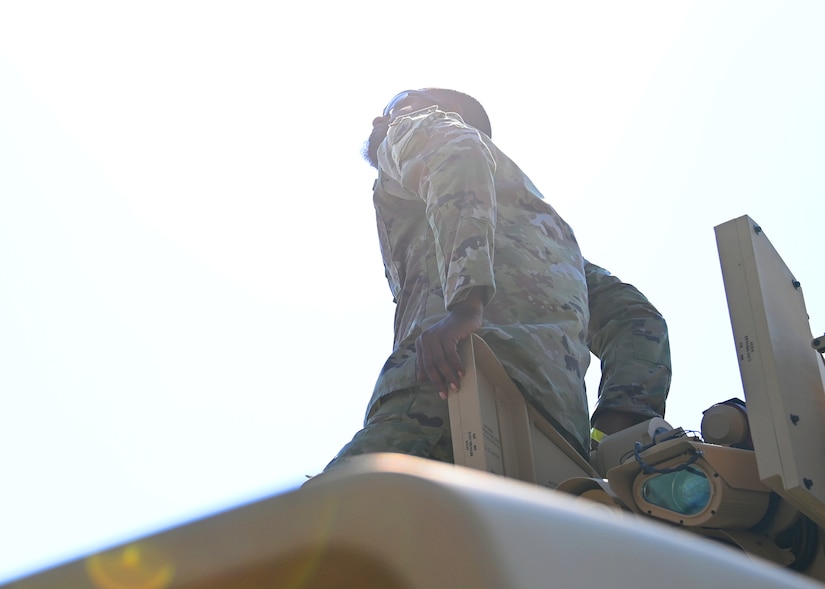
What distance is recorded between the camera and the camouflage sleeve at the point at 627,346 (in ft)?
10.4

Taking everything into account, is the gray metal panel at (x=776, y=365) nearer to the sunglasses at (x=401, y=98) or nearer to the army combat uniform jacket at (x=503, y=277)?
the army combat uniform jacket at (x=503, y=277)

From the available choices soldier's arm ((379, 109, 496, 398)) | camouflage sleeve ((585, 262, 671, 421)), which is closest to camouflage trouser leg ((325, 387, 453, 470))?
soldier's arm ((379, 109, 496, 398))

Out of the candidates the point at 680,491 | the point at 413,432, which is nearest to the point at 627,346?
the point at 413,432

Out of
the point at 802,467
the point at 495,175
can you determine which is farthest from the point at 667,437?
the point at 495,175

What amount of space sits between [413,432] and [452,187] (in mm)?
712

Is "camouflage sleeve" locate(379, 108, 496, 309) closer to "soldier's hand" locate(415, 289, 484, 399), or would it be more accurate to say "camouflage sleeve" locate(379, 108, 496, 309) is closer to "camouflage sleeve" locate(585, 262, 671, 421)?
"soldier's hand" locate(415, 289, 484, 399)

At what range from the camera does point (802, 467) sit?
6.33 ft

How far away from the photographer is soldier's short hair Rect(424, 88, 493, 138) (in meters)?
3.89

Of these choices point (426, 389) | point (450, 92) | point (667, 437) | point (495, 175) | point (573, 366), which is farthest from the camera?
point (450, 92)

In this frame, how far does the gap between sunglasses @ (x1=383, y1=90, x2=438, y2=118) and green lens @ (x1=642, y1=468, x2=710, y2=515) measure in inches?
83.1

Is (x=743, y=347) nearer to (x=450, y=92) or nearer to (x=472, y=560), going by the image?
(x=472, y=560)

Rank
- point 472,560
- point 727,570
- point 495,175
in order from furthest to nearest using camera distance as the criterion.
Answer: point 495,175 → point 727,570 → point 472,560

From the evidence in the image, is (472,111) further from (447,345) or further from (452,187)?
(447,345)

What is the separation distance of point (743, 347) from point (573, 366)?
73cm
